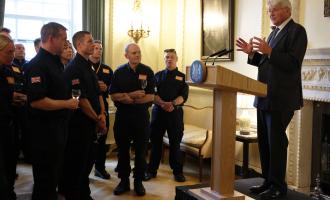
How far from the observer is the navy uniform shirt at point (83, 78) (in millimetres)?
3117

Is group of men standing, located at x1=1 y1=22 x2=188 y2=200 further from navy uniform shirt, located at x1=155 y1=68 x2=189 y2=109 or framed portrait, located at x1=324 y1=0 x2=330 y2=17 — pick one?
framed portrait, located at x1=324 y1=0 x2=330 y2=17

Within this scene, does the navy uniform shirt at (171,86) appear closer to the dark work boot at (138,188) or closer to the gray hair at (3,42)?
the dark work boot at (138,188)

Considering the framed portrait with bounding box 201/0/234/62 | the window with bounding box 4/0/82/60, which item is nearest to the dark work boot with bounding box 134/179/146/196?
the framed portrait with bounding box 201/0/234/62

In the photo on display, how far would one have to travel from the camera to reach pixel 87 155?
10.5 feet

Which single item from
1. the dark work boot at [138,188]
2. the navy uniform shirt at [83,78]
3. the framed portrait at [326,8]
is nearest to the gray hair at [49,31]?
the navy uniform shirt at [83,78]

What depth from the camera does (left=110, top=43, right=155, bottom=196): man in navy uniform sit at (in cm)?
383

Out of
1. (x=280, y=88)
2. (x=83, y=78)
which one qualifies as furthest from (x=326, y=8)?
(x=83, y=78)

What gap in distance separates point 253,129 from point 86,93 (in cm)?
228

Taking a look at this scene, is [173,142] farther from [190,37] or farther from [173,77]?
[190,37]

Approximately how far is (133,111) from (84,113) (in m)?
0.74

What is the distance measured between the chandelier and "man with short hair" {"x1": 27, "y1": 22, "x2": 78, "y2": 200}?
10.6 feet

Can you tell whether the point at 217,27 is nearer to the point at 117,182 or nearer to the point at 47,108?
the point at 117,182

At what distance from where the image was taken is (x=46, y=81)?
2.62m

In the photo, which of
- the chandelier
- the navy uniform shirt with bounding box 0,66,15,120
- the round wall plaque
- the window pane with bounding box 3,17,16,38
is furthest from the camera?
the chandelier
